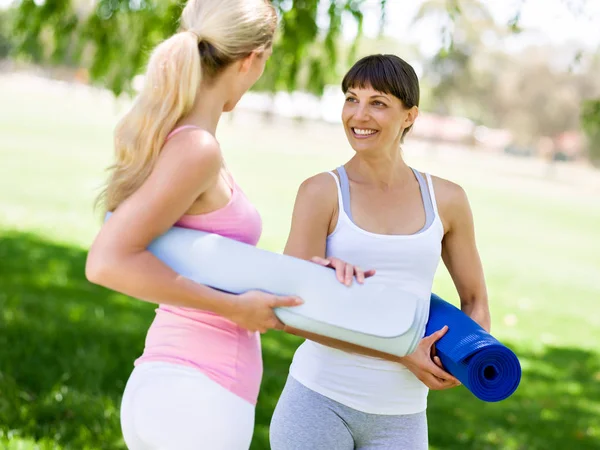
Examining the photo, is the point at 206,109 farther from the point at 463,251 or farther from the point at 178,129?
the point at 463,251

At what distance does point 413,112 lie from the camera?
9.12 ft

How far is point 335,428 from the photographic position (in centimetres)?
251

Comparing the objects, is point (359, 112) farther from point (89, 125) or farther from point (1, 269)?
point (89, 125)

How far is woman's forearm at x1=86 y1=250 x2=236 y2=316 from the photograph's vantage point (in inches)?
75.8

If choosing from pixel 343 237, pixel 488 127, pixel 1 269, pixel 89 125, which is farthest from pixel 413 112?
A: pixel 488 127

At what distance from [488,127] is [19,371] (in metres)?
84.9

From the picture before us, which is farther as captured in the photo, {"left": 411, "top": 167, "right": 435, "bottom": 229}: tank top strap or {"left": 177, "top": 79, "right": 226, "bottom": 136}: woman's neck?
{"left": 411, "top": 167, "right": 435, "bottom": 229}: tank top strap

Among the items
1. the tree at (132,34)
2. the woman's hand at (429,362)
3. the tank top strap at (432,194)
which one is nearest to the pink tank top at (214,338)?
the woman's hand at (429,362)

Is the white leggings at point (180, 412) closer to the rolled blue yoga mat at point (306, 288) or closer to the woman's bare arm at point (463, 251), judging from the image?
the rolled blue yoga mat at point (306, 288)

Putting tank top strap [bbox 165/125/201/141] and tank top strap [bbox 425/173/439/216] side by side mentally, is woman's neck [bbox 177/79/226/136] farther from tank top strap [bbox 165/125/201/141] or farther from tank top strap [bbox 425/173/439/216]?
tank top strap [bbox 425/173/439/216]

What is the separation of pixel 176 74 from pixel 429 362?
107 centimetres

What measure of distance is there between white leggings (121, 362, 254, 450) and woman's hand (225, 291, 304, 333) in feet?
0.59

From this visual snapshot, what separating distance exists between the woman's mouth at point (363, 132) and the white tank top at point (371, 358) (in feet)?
0.59

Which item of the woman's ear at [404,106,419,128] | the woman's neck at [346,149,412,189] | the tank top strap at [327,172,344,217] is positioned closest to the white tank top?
the tank top strap at [327,172,344,217]
